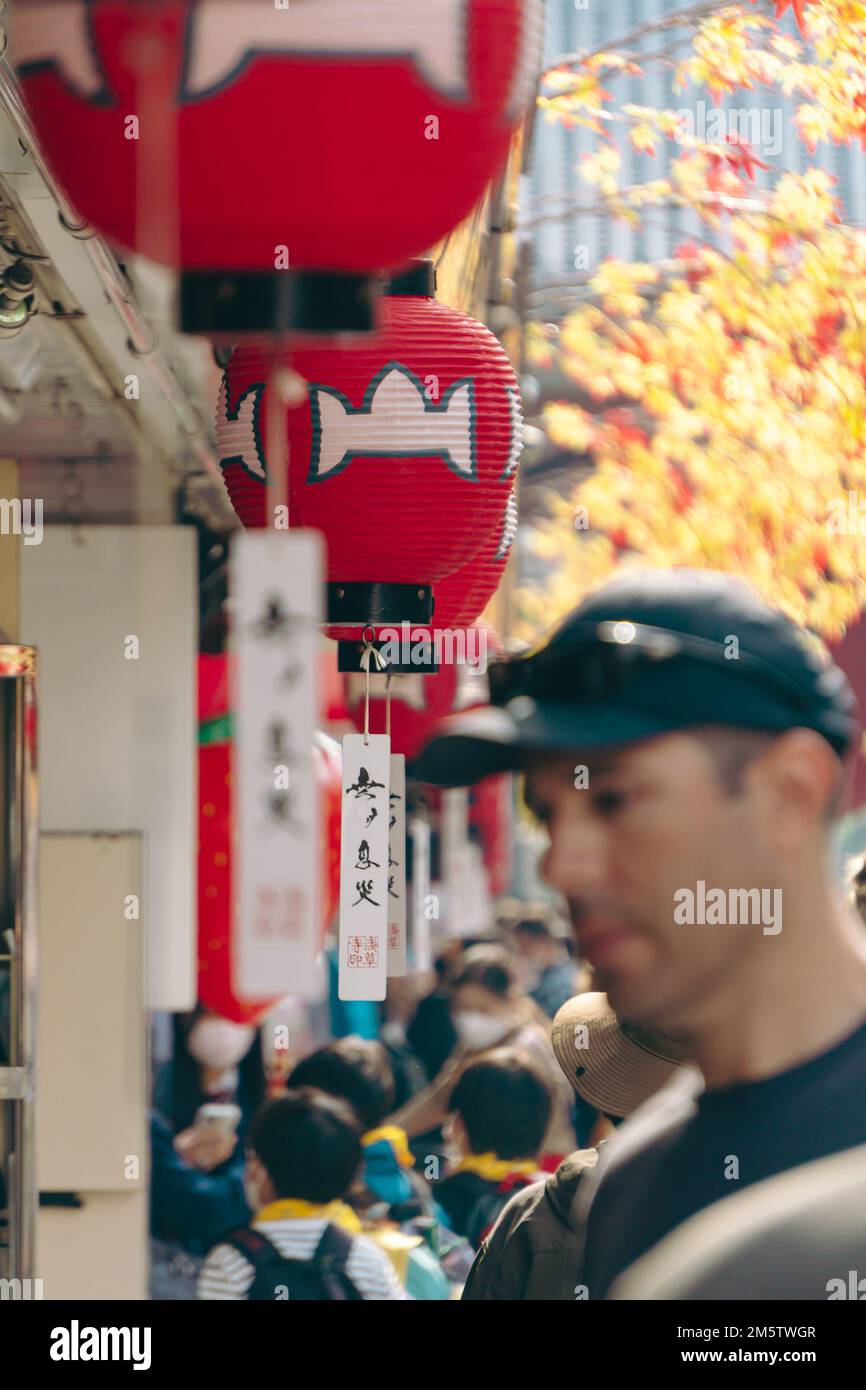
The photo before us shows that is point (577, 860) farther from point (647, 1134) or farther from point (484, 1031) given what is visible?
point (484, 1031)

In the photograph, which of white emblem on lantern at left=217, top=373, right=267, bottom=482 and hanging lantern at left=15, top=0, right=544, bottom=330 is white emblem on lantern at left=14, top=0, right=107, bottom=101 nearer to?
hanging lantern at left=15, top=0, right=544, bottom=330

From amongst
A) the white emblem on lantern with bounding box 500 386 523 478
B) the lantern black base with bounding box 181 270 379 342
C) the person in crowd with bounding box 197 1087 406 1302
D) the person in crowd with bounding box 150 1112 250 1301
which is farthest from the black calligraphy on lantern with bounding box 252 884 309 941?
the person in crowd with bounding box 150 1112 250 1301

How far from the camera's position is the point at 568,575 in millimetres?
21969

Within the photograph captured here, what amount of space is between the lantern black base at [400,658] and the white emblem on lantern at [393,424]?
0.47m

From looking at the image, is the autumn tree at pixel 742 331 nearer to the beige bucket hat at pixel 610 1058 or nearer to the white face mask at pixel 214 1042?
the beige bucket hat at pixel 610 1058

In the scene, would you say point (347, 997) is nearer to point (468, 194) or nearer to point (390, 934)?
point (390, 934)

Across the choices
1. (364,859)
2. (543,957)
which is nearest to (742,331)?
(543,957)

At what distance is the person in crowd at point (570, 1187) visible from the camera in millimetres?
3078

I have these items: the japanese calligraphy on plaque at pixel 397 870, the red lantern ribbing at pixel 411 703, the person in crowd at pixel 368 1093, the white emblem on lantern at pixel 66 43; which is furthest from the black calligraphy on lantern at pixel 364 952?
the red lantern ribbing at pixel 411 703

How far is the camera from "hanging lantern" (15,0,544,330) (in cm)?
211

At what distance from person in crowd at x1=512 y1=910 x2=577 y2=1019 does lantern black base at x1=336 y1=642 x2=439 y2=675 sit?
21.8 ft

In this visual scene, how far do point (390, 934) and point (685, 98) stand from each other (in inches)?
215

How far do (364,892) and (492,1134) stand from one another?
2.07m
